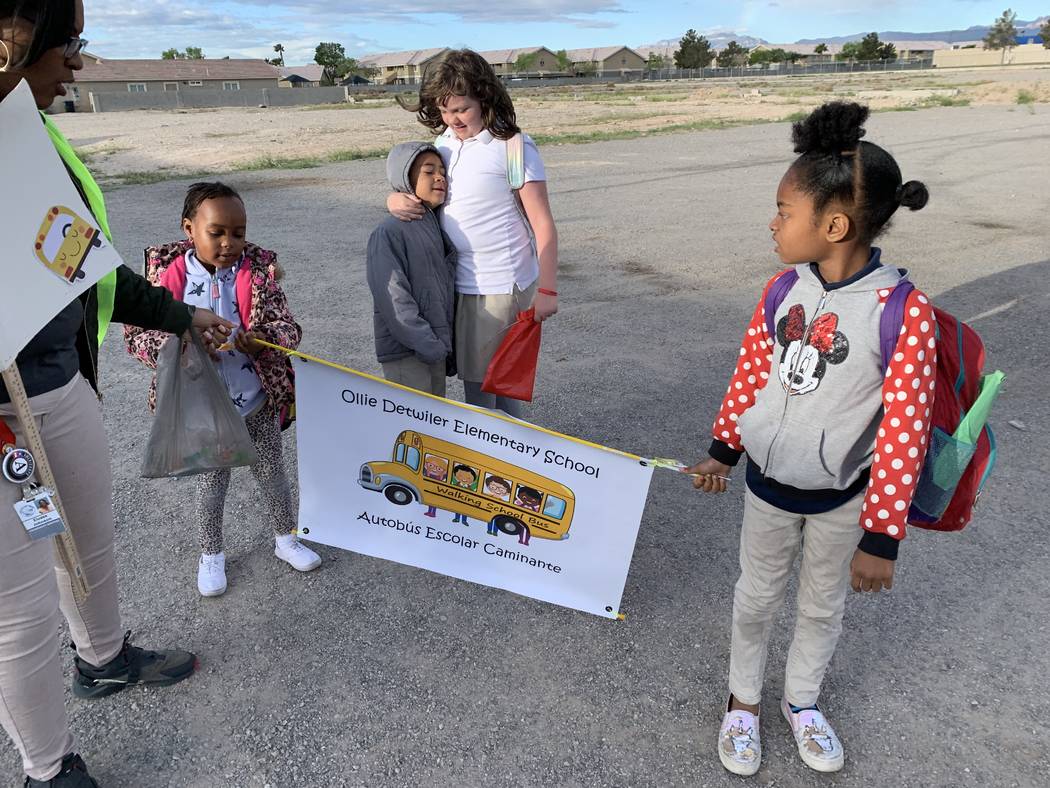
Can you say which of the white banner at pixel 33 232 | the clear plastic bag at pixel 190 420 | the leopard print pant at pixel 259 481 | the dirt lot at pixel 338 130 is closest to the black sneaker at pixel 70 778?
the clear plastic bag at pixel 190 420

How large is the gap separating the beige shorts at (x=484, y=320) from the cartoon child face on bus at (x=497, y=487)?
2.33 feet

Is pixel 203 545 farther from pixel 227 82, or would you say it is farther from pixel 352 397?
pixel 227 82

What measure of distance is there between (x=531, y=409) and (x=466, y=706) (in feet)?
8.00

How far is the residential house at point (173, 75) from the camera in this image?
227ft

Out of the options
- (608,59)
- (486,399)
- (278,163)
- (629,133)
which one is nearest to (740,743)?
(486,399)

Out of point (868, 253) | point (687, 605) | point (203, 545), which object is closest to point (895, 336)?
point (868, 253)

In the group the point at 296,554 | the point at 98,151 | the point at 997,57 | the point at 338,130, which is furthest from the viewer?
the point at 997,57

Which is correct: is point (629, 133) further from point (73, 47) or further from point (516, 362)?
point (73, 47)

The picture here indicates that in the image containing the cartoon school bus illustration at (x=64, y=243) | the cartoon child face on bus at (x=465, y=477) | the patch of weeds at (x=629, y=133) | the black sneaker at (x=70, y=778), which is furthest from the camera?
the patch of weeds at (x=629, y=133)

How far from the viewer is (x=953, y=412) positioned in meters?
1.99

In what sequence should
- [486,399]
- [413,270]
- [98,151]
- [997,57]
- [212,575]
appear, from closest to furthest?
[413,270], [212,575], [486,399], [98,151], [997,57]

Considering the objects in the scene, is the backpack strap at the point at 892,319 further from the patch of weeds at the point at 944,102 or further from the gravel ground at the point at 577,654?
the patch of weeds at the point at 944,102

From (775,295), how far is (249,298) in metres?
2.00

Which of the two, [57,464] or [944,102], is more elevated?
[944,102]
